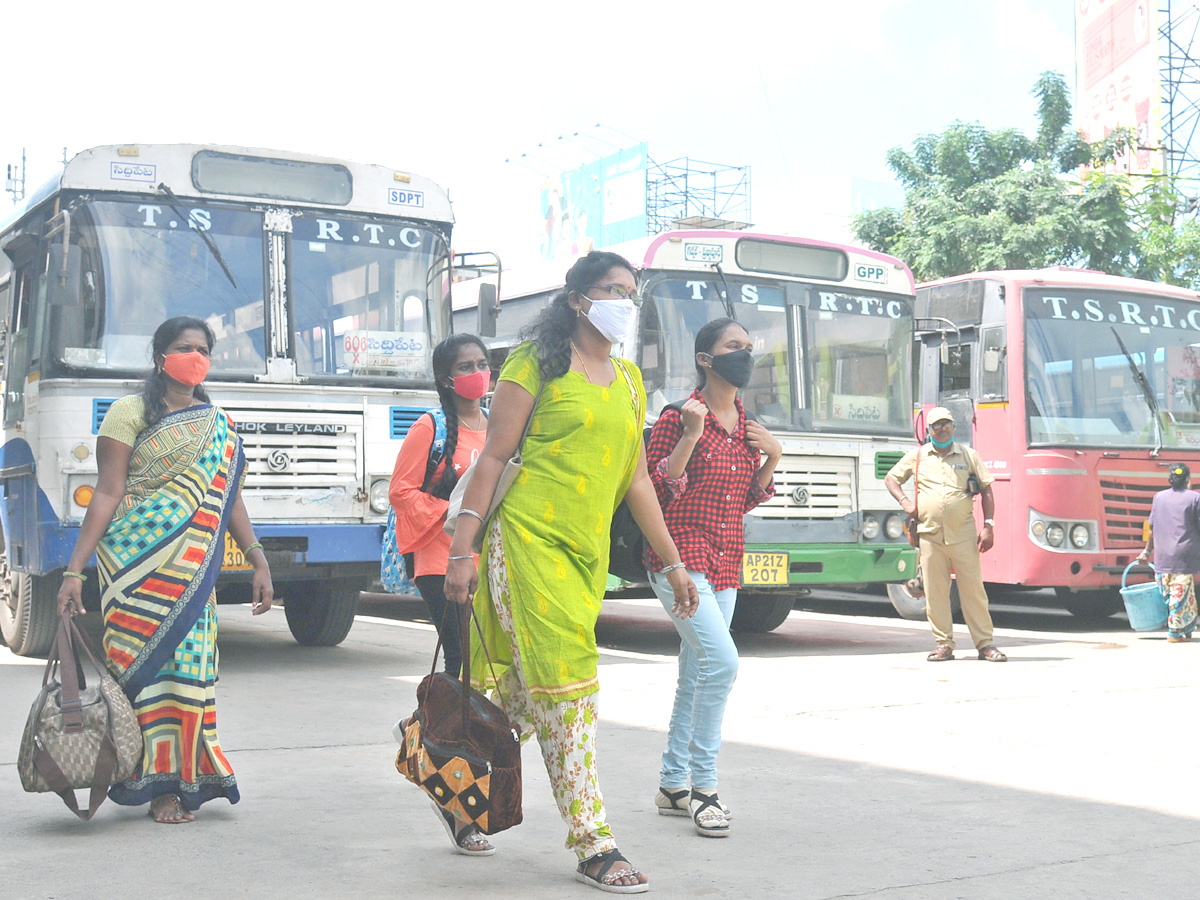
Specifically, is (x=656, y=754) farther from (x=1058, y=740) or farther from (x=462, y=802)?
(x=462, y=802)

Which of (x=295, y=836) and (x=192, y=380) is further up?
(x=192, y=380)

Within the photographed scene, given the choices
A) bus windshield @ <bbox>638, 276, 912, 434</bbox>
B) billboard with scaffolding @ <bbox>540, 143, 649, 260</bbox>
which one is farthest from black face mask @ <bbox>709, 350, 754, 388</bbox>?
billboard with scaffolding @ <bbox>540, 143, 649, 260</bbox>

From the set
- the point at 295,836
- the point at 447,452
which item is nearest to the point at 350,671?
the point at 447,452

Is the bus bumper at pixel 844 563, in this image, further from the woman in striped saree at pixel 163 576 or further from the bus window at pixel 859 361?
the woman in striped saree at pixel 163 576

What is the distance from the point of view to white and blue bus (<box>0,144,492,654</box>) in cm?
844

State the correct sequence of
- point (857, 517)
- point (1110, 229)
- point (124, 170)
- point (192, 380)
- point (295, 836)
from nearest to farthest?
point (295, 836)
point (192, 380)
point (124, 170)
point (857, 517)
point (1110, 229)

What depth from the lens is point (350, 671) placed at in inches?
364

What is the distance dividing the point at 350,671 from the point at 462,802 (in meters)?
5.35

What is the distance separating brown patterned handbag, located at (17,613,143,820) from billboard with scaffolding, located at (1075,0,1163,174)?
1196 inches

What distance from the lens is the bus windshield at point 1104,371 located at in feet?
40.6

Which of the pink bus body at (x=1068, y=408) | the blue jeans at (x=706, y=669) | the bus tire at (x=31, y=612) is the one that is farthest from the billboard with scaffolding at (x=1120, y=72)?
the blue jeans at (x=706, y=669)

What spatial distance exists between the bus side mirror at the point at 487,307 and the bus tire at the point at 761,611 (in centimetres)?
333

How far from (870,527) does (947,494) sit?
0.92m

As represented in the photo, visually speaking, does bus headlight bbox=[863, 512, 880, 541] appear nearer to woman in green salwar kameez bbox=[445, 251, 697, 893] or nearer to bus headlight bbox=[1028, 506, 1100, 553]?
bus headlight bbox=[1028, 506, 1100, 553]
